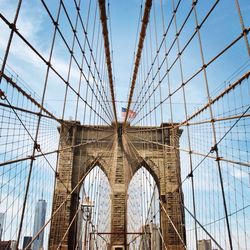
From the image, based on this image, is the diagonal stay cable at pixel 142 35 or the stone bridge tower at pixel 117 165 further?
the stone bridge tower at pixel 117 165

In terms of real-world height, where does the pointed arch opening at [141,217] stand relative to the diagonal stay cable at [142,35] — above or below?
below

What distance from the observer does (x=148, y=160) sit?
15.6m

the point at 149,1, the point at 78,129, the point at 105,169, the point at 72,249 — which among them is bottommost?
the point at 72,249

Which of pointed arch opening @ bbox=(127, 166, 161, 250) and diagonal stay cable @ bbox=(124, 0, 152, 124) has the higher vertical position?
diagonal stay cable @ bbox=(124, 0, 152, 124)

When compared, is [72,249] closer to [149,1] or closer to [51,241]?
[51,241]

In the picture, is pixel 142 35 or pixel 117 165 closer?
pixel 142 35

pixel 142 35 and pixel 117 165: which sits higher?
pixel 142 35

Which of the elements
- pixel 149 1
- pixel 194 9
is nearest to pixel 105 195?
pixel 149 1

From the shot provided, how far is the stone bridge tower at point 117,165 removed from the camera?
14.0 m

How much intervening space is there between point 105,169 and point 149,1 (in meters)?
10.2

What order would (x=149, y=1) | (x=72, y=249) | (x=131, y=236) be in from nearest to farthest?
(x=149, y=1) → (x=131, y=236) → (x=72, y=249)

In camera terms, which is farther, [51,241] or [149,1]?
[51,241]

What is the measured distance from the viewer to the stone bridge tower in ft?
45.9

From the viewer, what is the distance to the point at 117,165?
15.5 m
